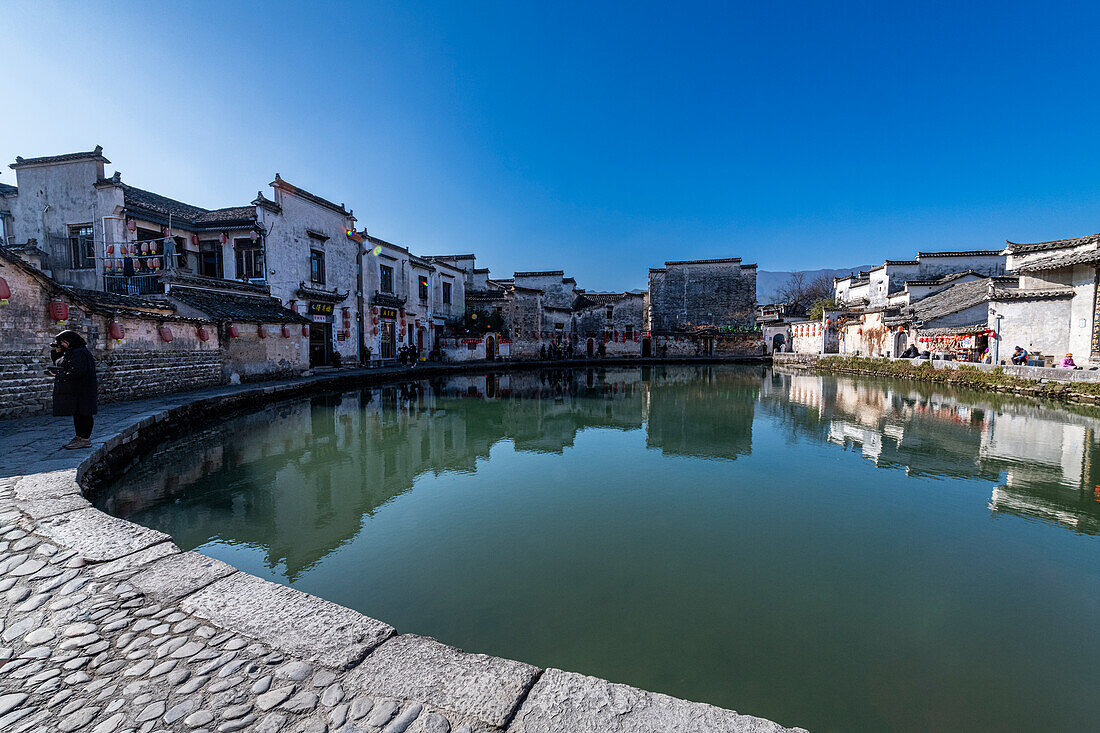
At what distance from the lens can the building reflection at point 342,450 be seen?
15.1 feet

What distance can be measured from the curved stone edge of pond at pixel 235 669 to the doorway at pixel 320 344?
1687cm

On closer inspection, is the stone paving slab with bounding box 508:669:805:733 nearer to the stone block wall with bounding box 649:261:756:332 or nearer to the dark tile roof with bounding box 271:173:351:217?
the dark tile roof with bounding box 271:173:351:217

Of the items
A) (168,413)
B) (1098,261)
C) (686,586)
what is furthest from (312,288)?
(1098,261)

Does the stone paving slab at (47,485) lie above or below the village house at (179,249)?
below

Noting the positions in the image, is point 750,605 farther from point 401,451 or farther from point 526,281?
point 526,281

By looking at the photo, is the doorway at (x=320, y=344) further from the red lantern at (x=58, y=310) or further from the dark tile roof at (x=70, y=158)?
the red lantern at (x=58, y=310)

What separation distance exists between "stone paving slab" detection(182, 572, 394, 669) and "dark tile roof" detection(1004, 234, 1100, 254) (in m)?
23.5

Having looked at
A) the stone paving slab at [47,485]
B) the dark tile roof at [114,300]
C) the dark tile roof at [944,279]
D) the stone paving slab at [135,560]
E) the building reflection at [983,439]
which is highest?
the dark tile roof at [944,279]

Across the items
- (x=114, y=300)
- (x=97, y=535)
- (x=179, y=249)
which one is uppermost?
(x=179, y=249)

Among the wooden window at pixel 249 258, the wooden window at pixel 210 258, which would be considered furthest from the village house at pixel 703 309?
the wooden window at pixel 210 258

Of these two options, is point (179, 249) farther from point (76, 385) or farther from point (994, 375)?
point (994, 375)

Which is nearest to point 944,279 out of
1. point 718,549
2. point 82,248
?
point 718,549

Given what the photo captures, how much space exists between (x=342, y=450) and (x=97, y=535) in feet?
14.9

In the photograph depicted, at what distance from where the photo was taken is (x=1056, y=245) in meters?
17.5
